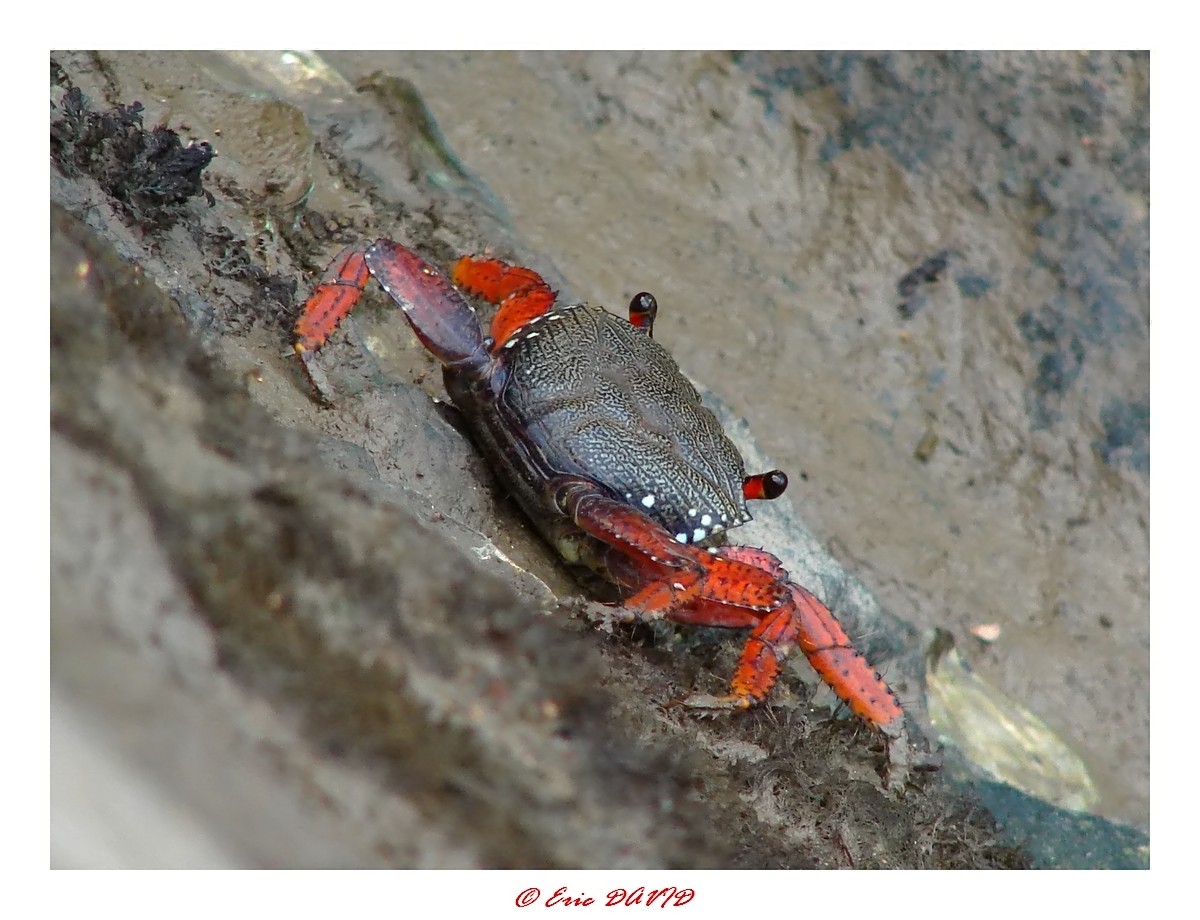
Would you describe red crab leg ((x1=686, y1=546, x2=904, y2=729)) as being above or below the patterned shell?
below

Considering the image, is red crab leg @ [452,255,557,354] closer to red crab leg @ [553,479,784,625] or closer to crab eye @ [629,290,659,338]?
crab eye @ [629,290,659,338]

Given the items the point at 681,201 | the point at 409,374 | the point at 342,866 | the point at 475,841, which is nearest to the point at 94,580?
the point at 342,866

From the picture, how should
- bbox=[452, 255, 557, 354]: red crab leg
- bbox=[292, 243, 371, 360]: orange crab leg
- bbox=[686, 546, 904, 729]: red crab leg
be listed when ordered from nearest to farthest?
bbox=[292, 243, 371, 360]: orange crab leg < bbox=[686, 546, 904, 729]: red crab leg < bbox=[452, 255, 557, 354]: red crab leg

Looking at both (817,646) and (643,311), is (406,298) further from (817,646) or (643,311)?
(817,646)

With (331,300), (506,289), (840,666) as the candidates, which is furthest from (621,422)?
(840,666)

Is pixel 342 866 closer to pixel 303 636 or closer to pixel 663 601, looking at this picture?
pixel 303 636

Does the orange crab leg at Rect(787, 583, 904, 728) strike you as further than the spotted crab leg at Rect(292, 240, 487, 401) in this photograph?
Yes

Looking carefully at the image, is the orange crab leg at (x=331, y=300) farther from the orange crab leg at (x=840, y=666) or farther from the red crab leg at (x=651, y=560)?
the orange crab leg at (x=840, y=666)
